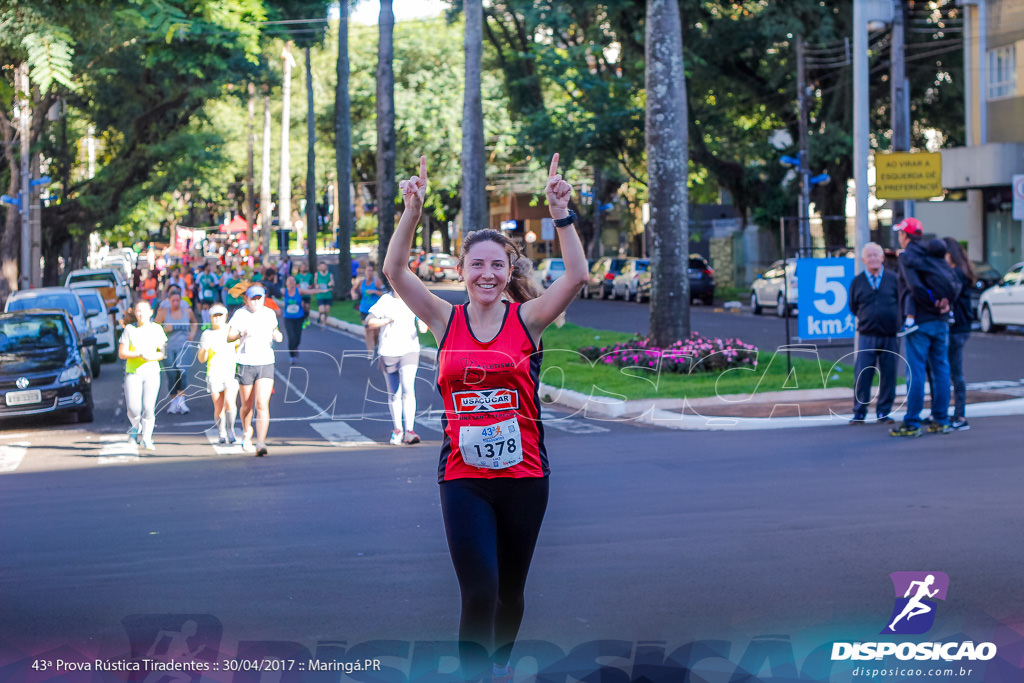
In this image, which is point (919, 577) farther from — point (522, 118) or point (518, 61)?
point (518, 61)

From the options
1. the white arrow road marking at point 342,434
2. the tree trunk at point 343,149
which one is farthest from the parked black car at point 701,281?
the white arrow road marking at point 342,434

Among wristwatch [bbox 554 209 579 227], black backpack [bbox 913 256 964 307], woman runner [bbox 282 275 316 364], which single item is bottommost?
woman runner [bbox 282 275 316 364]

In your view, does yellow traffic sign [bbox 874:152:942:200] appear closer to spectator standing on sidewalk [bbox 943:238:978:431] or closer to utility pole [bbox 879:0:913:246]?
utility pole [bbox 879:0:913:246]

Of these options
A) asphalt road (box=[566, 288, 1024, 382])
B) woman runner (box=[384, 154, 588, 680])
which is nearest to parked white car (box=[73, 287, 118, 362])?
asphalt road (box=[566, 288, 1024, 382])

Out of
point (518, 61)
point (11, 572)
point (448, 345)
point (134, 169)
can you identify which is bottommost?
point (11, 572)

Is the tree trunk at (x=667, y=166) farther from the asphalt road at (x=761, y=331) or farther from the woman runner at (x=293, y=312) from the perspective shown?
the woman runner at (x=293, y=312)

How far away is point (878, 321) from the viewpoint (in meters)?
13.4

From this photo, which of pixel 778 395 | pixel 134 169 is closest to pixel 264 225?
pixel 134 169

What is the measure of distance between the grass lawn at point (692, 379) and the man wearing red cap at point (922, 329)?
12.6 ft

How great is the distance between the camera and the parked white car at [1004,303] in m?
27.2

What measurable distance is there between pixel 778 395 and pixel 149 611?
10827mm

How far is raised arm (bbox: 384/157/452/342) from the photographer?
16.8 ft

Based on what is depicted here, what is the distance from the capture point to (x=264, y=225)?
64.0 meters

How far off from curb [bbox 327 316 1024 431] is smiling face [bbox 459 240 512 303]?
9.13m
